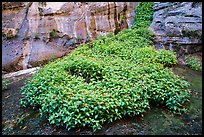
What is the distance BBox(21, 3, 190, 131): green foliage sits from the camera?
3.27 meters

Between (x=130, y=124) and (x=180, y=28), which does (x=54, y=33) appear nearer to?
(x=180, y=28)

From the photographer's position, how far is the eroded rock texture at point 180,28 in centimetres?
635

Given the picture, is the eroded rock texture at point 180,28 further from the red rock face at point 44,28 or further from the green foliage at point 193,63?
the red rock face at point 44,28

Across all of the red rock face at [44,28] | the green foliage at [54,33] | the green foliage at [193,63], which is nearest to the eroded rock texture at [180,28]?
the green foliage at [193,63]

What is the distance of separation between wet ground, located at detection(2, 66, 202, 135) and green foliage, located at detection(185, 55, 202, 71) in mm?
1800

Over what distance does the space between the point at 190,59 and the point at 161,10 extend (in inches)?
80.8

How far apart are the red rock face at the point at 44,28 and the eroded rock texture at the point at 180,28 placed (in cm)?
207

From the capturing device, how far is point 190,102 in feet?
12.9

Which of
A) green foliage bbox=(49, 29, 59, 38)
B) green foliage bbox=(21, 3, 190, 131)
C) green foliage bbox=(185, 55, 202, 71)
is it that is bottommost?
green foliage bbox=(185, 55, 202, 71)

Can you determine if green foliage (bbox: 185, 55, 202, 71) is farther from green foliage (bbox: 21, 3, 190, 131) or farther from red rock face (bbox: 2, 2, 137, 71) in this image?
red rock face (bbox: 2, 2, 137, 71)

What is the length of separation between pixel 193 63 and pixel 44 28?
463 cm

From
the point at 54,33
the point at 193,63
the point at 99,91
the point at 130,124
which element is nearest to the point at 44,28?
the point at 54,33

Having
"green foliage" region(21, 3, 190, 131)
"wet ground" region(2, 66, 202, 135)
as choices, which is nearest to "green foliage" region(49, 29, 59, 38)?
"green foliage" region(21, 3, 190, 131)

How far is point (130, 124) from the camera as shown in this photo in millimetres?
3375
